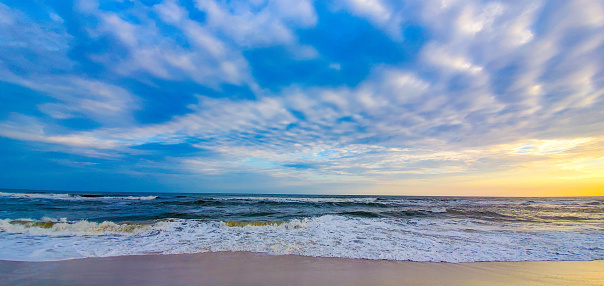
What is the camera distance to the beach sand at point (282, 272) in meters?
4.58

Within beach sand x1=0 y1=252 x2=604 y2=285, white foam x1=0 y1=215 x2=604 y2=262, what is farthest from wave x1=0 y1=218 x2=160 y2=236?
beach sand x1=0 y1=252 x2=604 y2=285

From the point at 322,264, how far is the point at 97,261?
16.9 feet

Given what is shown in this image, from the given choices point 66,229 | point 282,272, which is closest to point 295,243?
point 282,272

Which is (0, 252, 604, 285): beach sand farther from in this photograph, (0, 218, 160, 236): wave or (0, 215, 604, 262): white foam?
(0, 218, 160, 236): wave

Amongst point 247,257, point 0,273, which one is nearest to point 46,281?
point 0,273

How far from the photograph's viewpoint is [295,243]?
7.93 m

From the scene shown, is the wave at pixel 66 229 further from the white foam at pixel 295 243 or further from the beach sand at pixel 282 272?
the beach sand at pixel 282 272

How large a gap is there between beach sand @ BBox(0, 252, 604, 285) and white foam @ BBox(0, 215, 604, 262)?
1.90ft

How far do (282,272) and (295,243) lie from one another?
2882 mm

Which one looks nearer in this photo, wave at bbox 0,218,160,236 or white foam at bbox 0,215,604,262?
white foam at bbox 0,215,604,262

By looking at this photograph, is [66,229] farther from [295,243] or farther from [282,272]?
[282,272]

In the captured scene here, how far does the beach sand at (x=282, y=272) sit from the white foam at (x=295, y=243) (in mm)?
579

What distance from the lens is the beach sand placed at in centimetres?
458

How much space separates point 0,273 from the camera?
4781 mm
